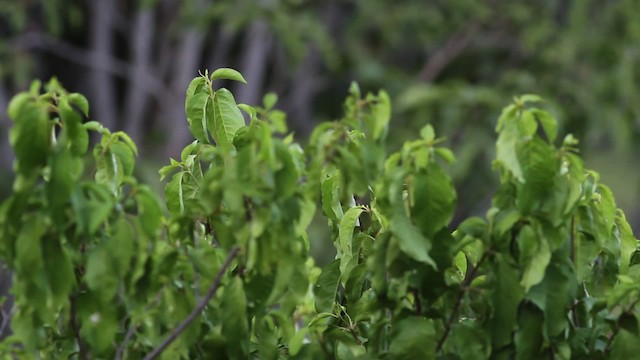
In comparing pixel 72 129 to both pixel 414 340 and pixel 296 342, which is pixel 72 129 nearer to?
pixel 296 342

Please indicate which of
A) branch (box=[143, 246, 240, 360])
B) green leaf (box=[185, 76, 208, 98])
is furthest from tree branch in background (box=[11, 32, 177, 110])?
branch (box=[143, 246, 240, 360])

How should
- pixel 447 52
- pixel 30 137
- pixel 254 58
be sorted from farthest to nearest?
pixel 447 52 < pixel 254 58 < pixel 30 137

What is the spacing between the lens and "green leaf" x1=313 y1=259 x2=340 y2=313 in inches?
69.2

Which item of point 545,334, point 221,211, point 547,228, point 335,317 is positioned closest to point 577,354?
point 545,334

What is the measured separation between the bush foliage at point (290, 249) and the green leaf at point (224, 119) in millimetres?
116

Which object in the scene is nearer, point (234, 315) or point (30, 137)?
point (30, 137)

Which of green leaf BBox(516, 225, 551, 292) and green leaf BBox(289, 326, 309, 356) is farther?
green leaf BBox(289, 326, 309, 356)

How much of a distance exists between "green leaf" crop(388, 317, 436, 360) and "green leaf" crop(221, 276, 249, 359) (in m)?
0.23

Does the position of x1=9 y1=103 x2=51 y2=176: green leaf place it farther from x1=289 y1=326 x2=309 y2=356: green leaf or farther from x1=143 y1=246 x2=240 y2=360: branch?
x1=289 y1=326 x2=309 y2=356: green leaf

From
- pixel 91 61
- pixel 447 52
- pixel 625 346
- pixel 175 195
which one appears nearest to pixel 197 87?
pixel 175 195

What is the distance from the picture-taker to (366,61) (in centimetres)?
757

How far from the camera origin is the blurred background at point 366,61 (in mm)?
6816

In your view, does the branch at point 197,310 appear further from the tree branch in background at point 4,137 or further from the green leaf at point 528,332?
the tree branch in background at point 4,137

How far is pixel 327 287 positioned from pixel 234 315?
330 millimetres
